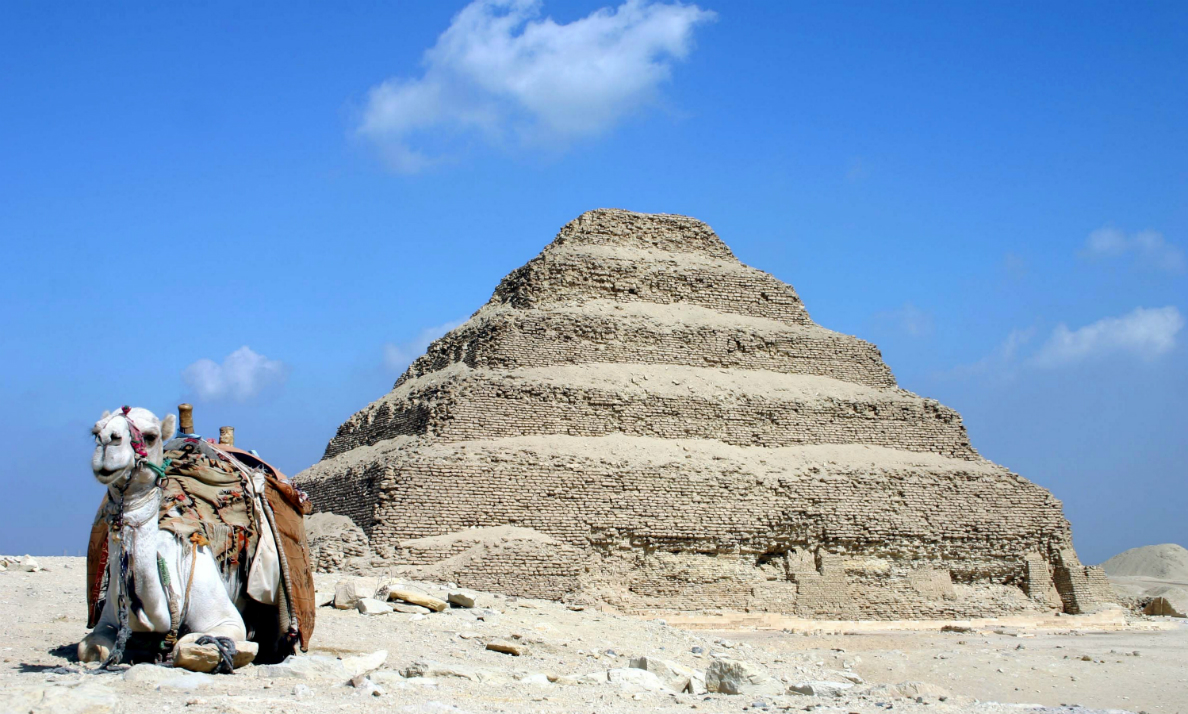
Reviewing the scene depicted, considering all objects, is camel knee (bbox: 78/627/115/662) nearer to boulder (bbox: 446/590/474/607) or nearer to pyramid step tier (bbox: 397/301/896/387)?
boulder (bbox: 446/590/474/607)

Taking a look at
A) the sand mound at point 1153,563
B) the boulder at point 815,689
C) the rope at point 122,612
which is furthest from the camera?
the sand mound at point 1153,563

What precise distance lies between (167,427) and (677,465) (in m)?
15.8

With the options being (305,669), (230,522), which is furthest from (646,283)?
(305,669)

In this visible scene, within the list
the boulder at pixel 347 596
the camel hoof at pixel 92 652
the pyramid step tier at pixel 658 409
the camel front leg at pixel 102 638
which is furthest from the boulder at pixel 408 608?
the pyramid step tier at pixel 658 409

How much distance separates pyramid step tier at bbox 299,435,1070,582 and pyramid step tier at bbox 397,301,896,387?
260cm

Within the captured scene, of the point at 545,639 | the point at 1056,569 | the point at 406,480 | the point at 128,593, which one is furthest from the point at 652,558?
the point at 128,593

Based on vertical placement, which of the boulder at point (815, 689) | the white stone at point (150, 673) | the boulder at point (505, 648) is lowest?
the boulder at point (815, 689)

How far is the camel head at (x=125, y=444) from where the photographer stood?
6891 mm

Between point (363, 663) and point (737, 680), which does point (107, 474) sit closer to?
point (363, 663)

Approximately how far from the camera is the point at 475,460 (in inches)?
826

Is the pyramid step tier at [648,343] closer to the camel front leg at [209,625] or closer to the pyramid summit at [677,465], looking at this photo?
the pyramid summit at [677,465]

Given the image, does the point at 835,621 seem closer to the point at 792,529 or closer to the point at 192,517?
the point at 792,529

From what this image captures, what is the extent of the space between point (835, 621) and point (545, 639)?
1068cm

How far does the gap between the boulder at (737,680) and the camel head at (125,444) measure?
541 centimetres
